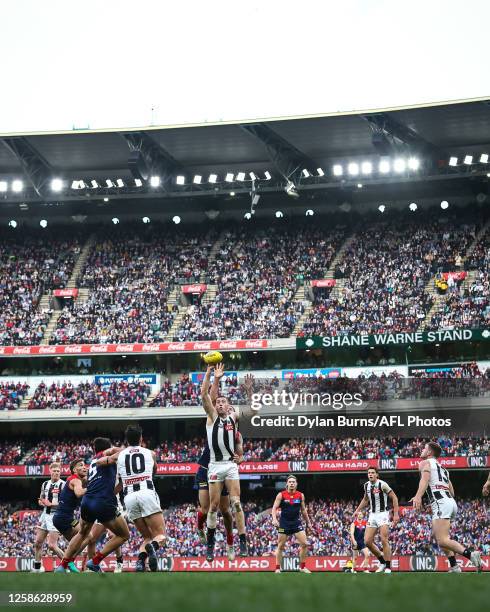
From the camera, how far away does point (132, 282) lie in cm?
5753

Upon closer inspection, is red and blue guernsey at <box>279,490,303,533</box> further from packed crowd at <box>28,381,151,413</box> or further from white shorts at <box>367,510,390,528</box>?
packed crowd at <box>28,381,151,413</box>

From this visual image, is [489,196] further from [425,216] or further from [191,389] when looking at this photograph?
[191,389]

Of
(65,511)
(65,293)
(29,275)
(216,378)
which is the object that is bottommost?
(65,511)

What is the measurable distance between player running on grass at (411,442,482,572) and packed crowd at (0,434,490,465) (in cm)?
2592

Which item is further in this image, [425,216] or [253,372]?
[425,216]

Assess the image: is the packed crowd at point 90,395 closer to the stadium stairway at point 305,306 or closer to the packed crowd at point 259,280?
the packed crowd at point 259,280

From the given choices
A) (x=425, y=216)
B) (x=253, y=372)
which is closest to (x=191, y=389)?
(x=253, y=372)

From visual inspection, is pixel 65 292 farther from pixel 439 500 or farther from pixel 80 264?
pixel 439 500

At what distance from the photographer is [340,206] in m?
58.9

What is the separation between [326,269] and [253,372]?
9.49 m

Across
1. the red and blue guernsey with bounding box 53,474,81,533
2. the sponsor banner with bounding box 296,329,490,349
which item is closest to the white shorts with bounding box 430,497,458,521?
the red and blue guernsey with bounding box 53,474,81,533

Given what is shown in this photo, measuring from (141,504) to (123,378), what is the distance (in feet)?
124

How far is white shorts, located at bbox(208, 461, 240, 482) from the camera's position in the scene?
613 inches

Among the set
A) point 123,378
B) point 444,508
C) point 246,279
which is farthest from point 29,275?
point 444,508
